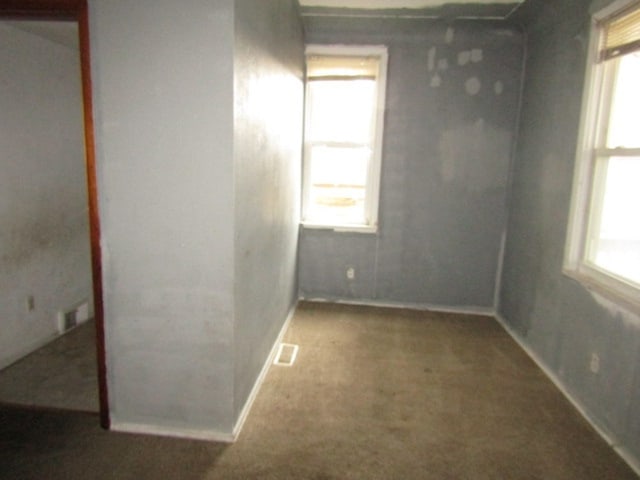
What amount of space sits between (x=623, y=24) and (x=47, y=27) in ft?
11.4

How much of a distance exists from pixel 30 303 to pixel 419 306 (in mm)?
3273

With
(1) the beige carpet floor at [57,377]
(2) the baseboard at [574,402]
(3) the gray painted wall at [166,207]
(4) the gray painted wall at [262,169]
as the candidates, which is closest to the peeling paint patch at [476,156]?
(2) the baseboard at [574,402]

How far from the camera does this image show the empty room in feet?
6.33

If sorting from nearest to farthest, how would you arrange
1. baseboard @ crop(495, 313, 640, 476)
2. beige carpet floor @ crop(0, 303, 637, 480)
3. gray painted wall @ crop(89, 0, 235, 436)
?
gray painted wall @ crop(89, 0, 235, 436) → beige carpet floor @ crop(0, 303, 637, 480) → baseboard @ crop(495, 313, 640, 476)

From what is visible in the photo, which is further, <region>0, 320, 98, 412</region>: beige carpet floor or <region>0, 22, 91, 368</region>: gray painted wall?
<region>0, 22, 91, 368</region>: gray painted wall

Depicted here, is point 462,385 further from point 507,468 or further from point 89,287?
point 89,287

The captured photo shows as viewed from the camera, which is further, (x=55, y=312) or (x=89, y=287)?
(x=89, y=287)

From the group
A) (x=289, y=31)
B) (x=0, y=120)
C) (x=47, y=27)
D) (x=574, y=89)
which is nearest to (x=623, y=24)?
(x=574, y=89)

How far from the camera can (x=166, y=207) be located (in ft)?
6.45

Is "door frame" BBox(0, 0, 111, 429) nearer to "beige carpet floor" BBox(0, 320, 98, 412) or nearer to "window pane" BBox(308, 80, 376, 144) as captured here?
"beige carpet floor" BBox(0, 320, 98, 412)

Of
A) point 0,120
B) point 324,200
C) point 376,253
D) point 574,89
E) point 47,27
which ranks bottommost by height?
point 376,253

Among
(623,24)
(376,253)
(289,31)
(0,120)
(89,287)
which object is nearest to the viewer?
(623,24)

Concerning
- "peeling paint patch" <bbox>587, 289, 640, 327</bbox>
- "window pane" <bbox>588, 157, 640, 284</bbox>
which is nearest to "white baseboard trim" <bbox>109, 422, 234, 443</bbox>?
"peeling paint patch" <bbox>587, 289, 640, 327</bbox>

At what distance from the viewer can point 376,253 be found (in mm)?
4141
